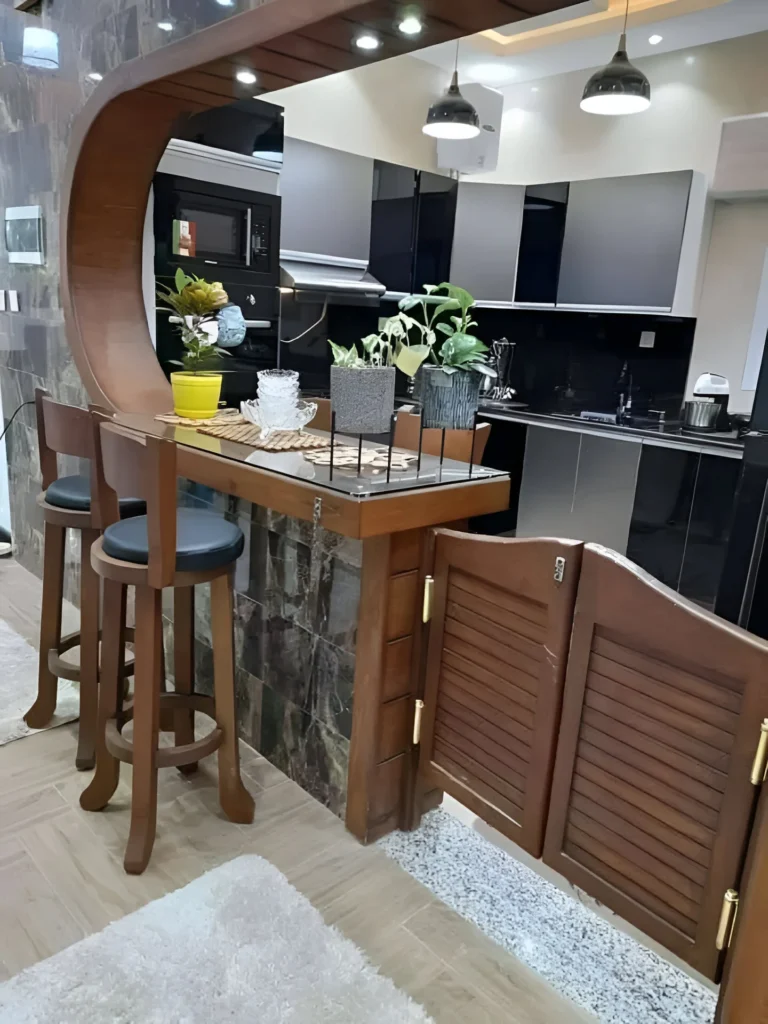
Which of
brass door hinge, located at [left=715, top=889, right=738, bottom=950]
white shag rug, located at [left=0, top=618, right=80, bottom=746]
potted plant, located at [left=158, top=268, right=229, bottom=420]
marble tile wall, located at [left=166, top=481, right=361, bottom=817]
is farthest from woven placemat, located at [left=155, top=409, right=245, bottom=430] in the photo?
brass door hinge, located at [left=715, top=889, right=738, bottom=950]

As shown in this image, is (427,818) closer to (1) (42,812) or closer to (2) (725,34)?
(1) (42,812)

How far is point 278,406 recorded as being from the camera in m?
2.16

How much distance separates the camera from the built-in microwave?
2.84m

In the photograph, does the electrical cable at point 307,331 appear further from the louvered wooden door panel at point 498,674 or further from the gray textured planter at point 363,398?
the louvered wooden door panel at point 498,674

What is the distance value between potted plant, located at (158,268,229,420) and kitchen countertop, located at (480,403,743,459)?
253 centimetres

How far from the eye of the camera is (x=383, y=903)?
1727mm

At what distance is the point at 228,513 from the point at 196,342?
0.57m

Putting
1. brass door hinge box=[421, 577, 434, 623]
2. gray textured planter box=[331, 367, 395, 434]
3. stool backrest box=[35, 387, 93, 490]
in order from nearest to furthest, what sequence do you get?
1. gray textured planter box=[331, 367, 395, 434]
2. brass door hinge box=[421, 577, 434, 623]
3. stool backrest box=[35, 387, 93, 490]

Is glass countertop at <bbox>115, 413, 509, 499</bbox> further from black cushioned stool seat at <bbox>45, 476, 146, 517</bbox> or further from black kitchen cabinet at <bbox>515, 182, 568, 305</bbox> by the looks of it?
black kitchen cabinet at <bbox>515, 182, 568, 305</bbox>

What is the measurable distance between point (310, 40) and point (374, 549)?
4.11ft

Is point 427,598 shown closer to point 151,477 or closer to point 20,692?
point 151,477

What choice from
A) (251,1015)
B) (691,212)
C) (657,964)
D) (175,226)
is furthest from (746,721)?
(691,212)

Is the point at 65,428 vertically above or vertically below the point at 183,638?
above

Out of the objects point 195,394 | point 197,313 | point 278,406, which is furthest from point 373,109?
point 278,406
